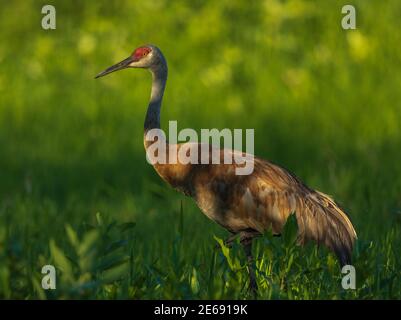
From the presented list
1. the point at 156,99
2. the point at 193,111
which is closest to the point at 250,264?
the point at 156,99

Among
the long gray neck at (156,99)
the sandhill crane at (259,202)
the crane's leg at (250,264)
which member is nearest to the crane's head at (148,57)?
the long gray neck at (156,99)

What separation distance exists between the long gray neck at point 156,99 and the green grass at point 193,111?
2.55 ft

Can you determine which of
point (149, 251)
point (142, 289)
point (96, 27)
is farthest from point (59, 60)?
point (142, 289)

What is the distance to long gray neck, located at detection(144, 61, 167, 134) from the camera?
7.82 m

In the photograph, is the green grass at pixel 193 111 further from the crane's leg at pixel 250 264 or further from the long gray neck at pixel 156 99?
the long gray neck at pixel 156 99

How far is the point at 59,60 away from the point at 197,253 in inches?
283

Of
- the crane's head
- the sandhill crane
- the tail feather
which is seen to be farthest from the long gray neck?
the tail feather

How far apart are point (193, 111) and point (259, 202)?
17.9 feet

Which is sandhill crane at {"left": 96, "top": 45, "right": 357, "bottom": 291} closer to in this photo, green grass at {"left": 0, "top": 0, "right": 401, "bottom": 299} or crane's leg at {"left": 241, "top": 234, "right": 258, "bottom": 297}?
crane's leg at {"left": 241, "top": 234, "right": 258, "bottom": 297}

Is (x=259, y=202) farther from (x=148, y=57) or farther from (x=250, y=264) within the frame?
(x=148, y=57)

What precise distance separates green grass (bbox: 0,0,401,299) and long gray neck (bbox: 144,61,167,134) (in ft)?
2.55

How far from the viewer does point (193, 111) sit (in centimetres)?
1271

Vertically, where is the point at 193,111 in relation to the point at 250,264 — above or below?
above
